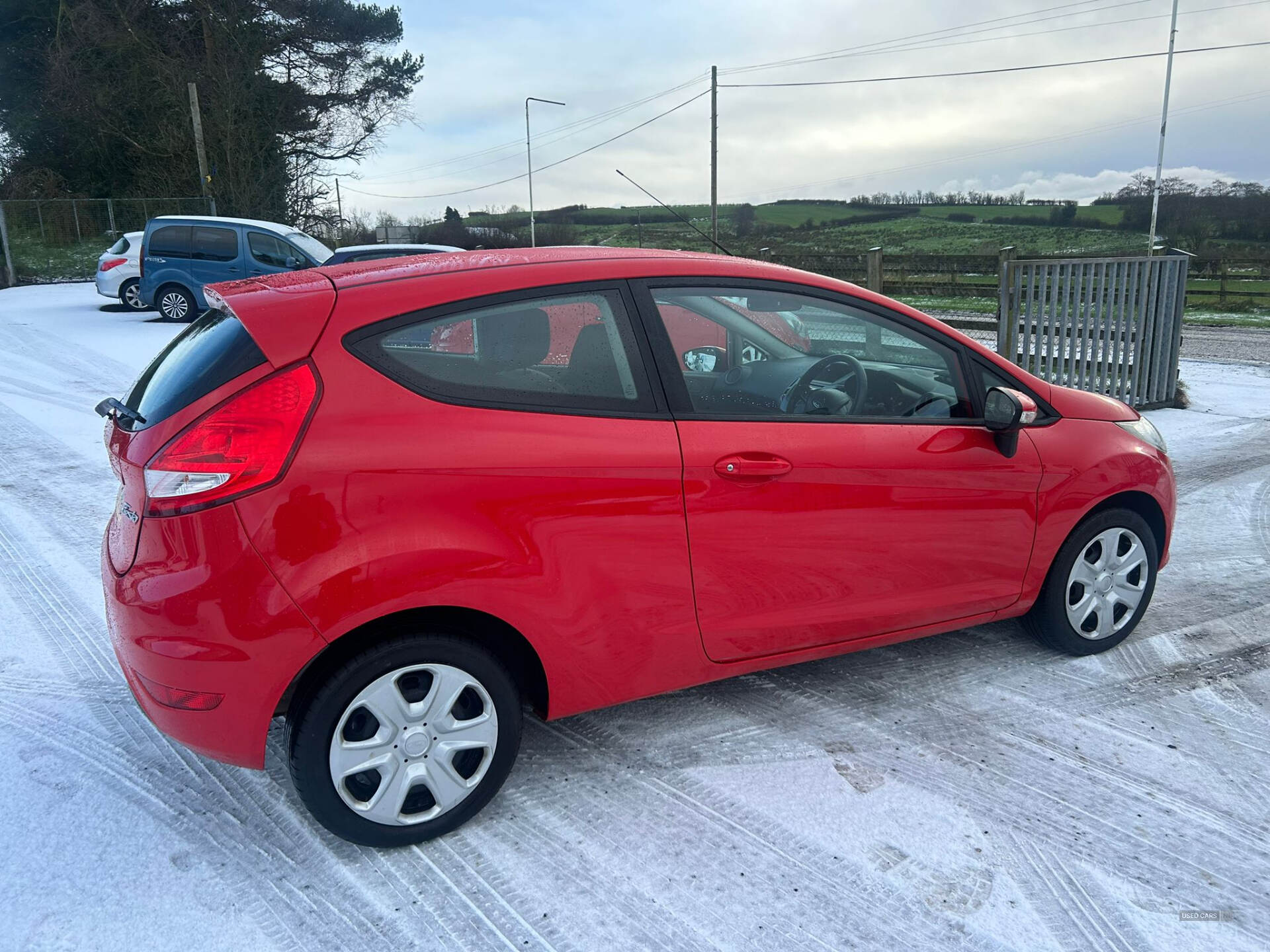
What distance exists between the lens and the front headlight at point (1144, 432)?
3.75 meters

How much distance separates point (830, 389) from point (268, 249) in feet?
50.9

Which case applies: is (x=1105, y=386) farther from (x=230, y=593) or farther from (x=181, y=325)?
(x=181, y=325)

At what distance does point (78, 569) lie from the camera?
4.66 meters

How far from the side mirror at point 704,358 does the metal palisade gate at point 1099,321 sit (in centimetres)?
697

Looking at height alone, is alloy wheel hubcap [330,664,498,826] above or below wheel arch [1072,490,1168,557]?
below

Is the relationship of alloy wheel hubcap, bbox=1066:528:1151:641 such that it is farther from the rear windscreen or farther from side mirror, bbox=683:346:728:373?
the rear windscreen

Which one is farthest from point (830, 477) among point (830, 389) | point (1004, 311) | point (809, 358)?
point (1004, 311)

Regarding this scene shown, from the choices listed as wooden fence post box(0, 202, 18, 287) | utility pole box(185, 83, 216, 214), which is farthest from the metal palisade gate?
wooden fence post box(0, 202, 18, 287)

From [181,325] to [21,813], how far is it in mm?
14523

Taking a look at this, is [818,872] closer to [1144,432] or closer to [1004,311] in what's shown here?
[1144,432]

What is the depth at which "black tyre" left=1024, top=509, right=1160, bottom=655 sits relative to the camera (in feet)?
11.9

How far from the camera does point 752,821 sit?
2713 millimetres

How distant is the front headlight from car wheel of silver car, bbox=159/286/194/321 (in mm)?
15798

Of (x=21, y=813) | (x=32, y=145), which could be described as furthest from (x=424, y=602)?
(x=32, y=145)
